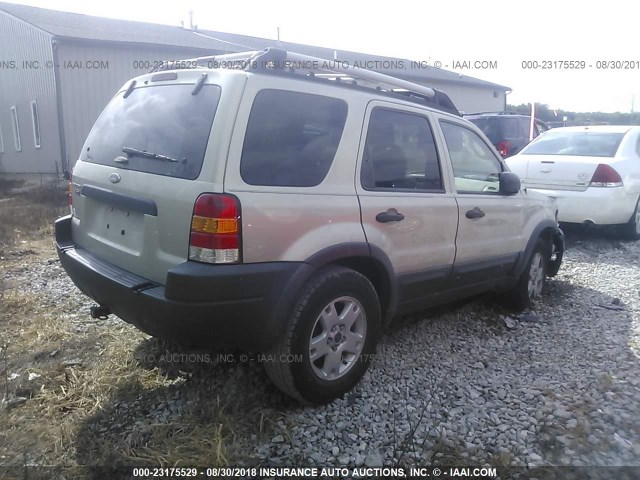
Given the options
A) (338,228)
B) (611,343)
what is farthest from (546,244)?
(338,228)

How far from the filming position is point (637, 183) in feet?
23.3

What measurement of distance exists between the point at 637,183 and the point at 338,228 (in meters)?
5.94

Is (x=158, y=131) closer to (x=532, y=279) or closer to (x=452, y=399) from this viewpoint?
(x=452, y=399)

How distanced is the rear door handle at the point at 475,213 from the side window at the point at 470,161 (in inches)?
5.9

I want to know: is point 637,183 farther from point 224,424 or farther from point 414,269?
point 224,424

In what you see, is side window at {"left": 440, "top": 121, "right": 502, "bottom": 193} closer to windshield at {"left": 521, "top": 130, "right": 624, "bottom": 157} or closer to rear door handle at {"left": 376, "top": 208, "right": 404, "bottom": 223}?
rear door handle at {"left": 376, "top": 208, "right": 404, "bottom": 223}

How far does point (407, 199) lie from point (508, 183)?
1276mm

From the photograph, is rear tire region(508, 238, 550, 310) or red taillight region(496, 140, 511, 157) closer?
rear tire region(508, 238, 550, 310)

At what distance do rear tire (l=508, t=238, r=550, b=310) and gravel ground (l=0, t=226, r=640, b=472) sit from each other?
141 millimetres

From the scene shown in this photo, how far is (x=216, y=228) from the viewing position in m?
2.50

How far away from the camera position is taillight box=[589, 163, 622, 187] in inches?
264

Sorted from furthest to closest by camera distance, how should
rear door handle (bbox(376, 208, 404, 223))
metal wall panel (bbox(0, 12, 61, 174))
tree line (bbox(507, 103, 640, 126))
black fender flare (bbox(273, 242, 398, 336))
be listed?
tree line (bbox(507, 103, 640, 126))
metal wall panel (bbox(0, 12, 61, 174))
rear door handle (bbox(376, 208, 404, 223))
black fender flare (bbox(273, 242, 398, 336))

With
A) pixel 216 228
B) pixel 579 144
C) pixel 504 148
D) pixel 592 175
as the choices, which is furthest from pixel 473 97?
pixel 216 228

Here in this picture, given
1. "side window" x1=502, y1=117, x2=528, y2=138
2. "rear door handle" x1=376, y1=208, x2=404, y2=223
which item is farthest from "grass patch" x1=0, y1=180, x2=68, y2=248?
"side window" x1=502, y1=117, x2=528, y2=138
